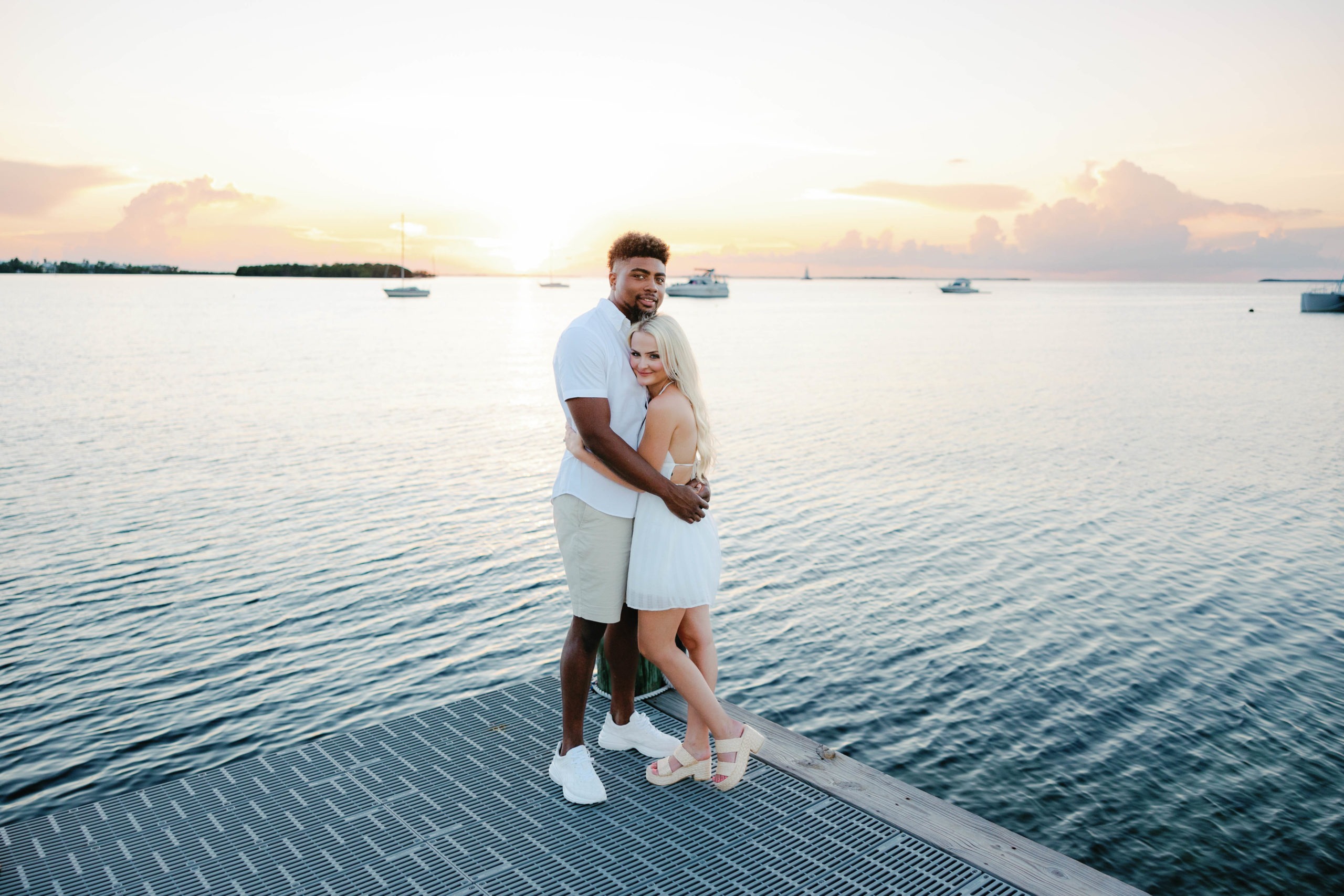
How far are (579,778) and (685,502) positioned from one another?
138cm

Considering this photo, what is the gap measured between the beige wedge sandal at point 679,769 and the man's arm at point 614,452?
4.21ft

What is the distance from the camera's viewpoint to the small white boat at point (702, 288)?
120 meters

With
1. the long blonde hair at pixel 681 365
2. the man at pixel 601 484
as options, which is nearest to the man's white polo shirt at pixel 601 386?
the man at pixel 601 484

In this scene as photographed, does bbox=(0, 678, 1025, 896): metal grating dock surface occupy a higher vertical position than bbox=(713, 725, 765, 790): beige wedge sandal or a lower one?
lower

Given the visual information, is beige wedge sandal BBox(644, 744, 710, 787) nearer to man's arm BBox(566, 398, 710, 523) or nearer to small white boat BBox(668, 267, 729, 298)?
man's arm BBox(566, 398, 710, 523)

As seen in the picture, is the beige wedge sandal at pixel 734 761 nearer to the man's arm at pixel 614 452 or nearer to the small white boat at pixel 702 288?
the man's arm at pixel 614 452

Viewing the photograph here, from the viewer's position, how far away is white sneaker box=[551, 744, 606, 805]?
3.90 meters

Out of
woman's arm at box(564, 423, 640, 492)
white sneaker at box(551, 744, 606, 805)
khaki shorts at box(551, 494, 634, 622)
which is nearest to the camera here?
woman's arm at box(564, 423, 640, 492)

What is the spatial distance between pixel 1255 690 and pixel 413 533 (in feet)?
30.4

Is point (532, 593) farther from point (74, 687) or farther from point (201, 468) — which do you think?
point (201, 468)

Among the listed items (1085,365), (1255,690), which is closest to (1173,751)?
(1255,690)

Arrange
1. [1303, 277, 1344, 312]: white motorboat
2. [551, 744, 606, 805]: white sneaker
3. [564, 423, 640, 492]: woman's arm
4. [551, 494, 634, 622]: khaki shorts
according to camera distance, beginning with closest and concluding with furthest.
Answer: [564, 423, 640, 492]: woman's arm, [551, 494, 634, 622]: khaki shorts, [551, 744, 606, 805]: white sneaker, [1303, 277, 1344, 312]: white motorboat

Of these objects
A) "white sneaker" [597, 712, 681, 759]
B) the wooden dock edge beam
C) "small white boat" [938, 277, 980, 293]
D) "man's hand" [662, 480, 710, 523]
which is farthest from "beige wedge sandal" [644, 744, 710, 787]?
"small white boat" [938, 277, 980, 293]

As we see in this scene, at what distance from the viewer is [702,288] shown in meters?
121
